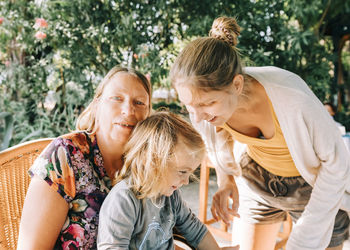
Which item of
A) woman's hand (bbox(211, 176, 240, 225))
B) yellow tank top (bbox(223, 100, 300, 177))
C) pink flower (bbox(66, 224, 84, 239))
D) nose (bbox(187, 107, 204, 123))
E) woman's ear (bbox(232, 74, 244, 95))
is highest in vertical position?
woman's ear (bbox(232, 74, 244, 95))

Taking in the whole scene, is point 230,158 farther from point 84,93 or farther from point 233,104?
point 84,93

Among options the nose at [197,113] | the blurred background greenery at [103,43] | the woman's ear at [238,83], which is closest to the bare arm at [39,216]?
the nose at [197,113]

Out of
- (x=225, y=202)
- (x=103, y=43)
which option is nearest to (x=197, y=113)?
(x=225, y=202)

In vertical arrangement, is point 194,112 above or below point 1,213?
above

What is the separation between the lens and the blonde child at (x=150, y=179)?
36.9 inches

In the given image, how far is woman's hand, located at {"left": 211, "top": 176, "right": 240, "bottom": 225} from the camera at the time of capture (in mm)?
1339

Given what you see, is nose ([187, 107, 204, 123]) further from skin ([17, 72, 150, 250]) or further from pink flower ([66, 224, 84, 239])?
pink flower ([66, 224, 84, 239])

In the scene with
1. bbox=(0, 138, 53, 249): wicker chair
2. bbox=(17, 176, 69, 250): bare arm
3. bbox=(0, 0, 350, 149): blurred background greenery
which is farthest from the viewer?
bbox=(0, 0, 350, 149): blurred background greenery

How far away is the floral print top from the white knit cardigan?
683mm

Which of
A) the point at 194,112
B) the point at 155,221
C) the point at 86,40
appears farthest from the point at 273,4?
the point at 155,221

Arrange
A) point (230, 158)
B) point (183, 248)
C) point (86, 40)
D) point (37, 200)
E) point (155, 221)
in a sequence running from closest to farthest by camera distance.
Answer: point (37, 200), point (155, 221), point (183, 248), point (230, 158), point (86, 40)

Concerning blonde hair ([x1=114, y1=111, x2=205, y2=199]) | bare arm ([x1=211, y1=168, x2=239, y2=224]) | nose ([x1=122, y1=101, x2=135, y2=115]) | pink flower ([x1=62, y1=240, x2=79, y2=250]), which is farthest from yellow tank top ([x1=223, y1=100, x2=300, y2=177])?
pink flower ([x1=62, y1=240, x2=79, y2=250])

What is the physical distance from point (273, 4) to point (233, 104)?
3108mm

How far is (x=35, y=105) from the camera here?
399cm
